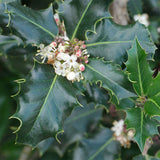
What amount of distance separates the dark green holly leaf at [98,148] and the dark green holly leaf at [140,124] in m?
0.46

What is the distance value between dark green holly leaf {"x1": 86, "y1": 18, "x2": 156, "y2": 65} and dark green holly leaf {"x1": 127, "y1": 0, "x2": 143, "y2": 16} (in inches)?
25.6

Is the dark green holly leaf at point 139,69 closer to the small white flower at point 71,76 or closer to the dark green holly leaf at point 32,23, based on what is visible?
the small white flower at point 71,76

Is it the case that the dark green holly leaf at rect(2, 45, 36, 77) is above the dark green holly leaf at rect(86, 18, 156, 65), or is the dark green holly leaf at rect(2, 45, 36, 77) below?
below

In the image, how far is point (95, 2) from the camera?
35.2 inches

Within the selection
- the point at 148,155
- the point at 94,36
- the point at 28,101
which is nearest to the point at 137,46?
the point at 94,36

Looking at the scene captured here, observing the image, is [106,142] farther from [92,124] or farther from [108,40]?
[108,40]

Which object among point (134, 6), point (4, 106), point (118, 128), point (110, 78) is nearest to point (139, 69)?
point (110, 78)

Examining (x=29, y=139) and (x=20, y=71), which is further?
(x=20, y=71)

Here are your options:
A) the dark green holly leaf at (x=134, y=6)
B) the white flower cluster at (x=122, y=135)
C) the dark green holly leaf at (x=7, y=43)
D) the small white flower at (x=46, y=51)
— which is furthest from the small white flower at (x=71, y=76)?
the dark green holly leaf at (x=134, y=6)

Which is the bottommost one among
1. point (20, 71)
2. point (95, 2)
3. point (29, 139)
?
point (20, 71)

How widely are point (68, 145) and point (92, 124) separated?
0.20m

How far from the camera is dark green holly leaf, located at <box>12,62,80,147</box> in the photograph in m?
0.85

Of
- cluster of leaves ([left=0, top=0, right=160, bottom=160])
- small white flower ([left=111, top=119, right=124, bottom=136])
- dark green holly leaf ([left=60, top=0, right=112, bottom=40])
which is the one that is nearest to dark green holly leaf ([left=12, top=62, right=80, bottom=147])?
cluster of leaves ([left=0, top=0, right=160, bottom=160])

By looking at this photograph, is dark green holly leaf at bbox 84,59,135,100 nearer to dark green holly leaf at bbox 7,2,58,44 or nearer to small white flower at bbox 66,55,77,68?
small white flower at bbox 66,55,77,68
